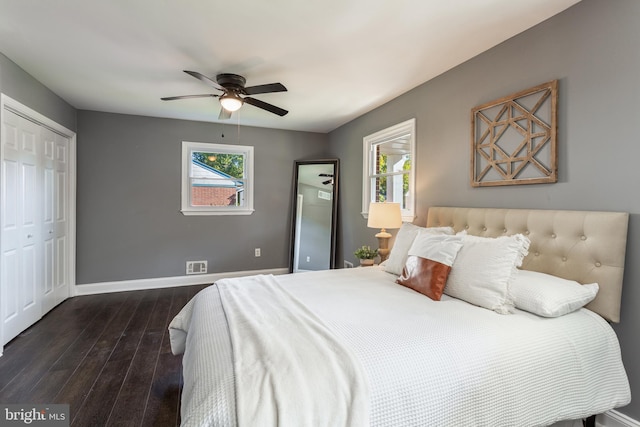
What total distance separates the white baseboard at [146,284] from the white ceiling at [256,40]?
7.94ft

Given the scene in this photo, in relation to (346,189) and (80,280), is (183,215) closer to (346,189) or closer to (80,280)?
(80,280)

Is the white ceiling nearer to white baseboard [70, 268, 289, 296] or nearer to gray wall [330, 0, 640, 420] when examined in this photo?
gray wall [330, 0, 640, 420]

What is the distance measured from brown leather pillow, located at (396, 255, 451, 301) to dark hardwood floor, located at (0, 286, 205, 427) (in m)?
1.64

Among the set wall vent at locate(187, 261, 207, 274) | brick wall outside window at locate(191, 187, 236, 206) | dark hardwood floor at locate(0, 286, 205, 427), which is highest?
brick wall outside window at locate(191, 187, 236, 206)

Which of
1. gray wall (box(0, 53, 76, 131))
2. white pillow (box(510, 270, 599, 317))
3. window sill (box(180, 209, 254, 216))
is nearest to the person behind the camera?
white pillow (box(510, 270, 599, 317))

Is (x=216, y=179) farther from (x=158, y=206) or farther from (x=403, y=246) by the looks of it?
(x=403, y=246)

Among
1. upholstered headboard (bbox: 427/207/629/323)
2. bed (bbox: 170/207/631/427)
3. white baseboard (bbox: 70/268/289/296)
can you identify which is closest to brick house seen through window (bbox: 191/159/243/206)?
white baseboard (bbox: 70/268/289/296)

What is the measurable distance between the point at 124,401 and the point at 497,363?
2118 millimetres

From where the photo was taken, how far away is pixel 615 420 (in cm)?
166

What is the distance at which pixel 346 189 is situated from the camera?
453cm

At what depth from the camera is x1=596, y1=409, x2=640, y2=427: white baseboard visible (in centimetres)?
163

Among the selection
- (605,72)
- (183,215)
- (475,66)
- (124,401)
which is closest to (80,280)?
(183,215)

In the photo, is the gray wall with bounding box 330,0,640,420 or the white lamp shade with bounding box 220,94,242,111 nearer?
the gray wall with bounding box 330,0,640,420

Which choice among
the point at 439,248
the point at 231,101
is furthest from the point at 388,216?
the point at 231,101
